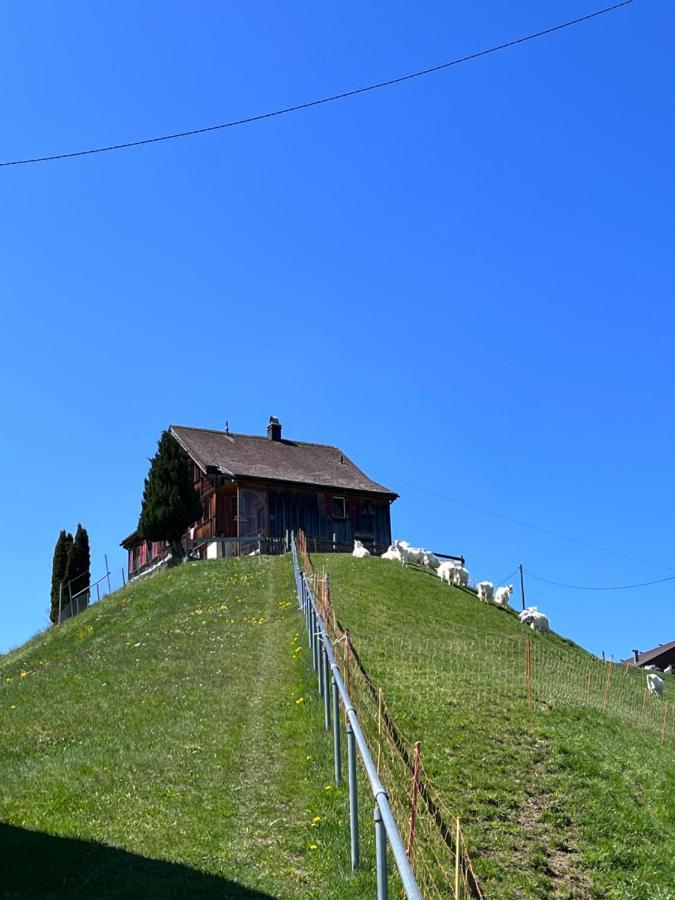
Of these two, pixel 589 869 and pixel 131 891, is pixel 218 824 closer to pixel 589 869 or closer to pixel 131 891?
pixel 131 891

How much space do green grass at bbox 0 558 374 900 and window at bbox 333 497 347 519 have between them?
83.8 feet

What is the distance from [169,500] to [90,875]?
35.6 metres

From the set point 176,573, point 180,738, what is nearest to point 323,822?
point 180,738

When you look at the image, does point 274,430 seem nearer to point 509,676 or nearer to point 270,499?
point 270,499

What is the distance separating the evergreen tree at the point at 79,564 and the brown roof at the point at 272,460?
23.9 feet

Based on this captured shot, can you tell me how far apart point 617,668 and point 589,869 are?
1001 inches

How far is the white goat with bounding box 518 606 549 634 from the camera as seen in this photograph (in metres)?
37.1

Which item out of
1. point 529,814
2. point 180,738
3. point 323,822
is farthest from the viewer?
point 180,738

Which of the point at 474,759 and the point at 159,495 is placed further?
the point at 159,495

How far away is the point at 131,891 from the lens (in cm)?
891

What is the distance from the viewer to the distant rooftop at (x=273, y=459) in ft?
163

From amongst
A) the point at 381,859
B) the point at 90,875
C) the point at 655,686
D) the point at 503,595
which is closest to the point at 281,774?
the point at 90,875

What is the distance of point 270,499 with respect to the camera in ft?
161

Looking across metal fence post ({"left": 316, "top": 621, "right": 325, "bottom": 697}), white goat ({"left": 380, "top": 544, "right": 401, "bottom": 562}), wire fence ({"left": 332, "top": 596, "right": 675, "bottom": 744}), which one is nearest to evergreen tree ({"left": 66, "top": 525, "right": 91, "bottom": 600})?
white goat ({"left": 380, "top": 544, "right": 401, "bottom": 562})
